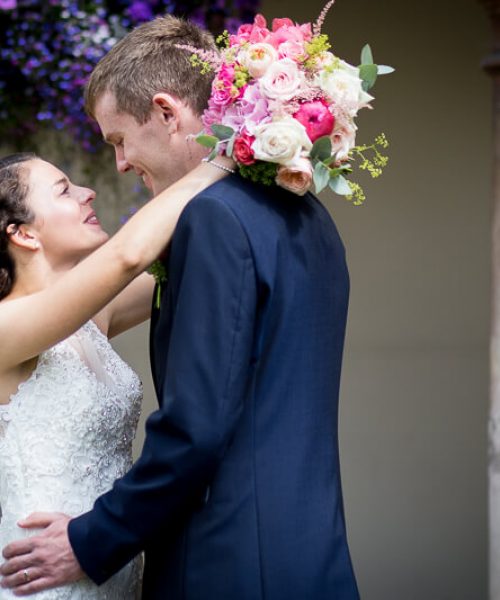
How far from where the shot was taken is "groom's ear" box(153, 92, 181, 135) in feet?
7.70

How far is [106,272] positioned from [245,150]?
14.5 inches

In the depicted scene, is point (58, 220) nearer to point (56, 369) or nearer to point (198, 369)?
point (56, 369)

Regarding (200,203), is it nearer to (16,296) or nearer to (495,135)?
(16,296)

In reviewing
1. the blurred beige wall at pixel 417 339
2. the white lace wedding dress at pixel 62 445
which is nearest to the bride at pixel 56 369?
the white lace wedding dress at pixel 62 445

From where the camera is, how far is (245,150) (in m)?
2.15

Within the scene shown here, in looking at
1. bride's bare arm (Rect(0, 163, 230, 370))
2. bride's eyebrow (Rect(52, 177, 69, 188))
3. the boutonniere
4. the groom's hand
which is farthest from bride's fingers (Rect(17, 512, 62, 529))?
bride's eyebrow (Rect(52, 177, 69, 188))

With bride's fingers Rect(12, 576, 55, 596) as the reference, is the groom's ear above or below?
above

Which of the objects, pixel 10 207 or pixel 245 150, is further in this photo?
pixel 10 207

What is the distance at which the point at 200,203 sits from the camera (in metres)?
2.10

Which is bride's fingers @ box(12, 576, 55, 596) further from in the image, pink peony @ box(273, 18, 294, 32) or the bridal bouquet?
pink peony @ box(273, 18, 294, 32)

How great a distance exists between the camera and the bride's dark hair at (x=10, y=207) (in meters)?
2.81

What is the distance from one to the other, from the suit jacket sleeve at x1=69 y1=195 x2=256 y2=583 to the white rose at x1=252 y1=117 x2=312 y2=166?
13cm

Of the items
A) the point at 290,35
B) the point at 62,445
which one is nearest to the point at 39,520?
the point at 62,445

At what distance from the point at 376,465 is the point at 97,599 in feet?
10.7
